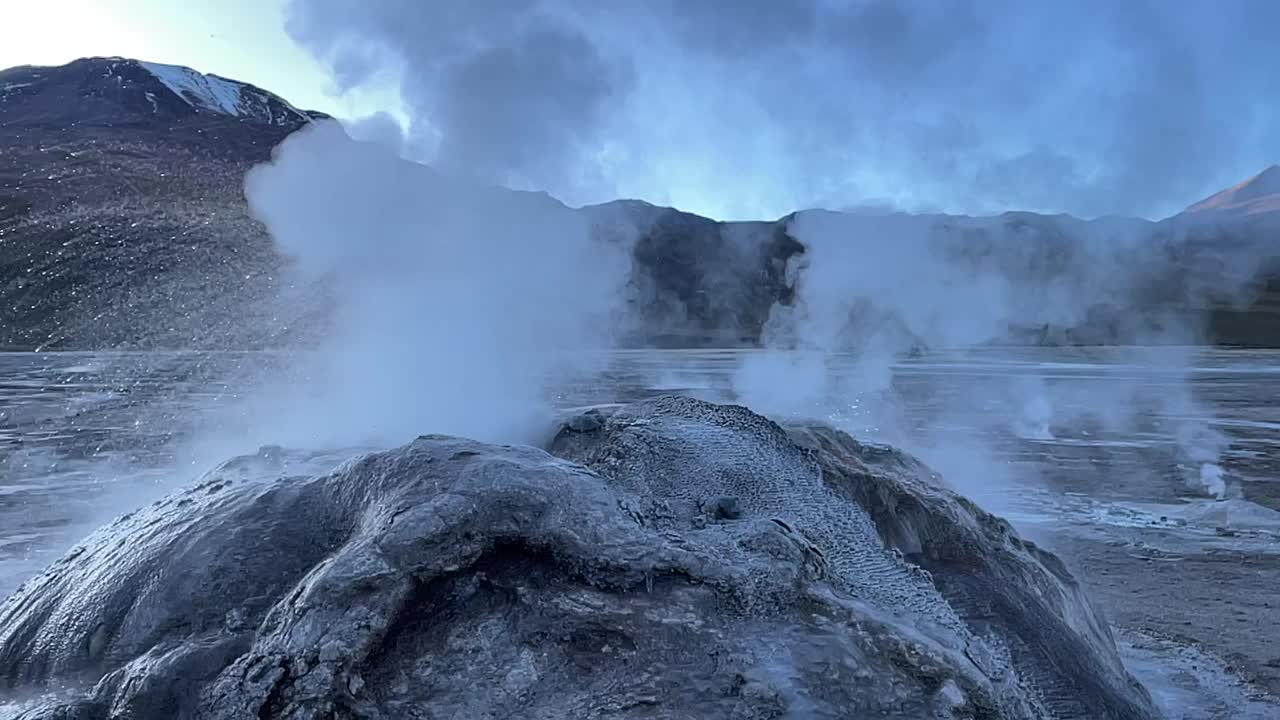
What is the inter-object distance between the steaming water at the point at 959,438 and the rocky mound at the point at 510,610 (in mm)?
1883

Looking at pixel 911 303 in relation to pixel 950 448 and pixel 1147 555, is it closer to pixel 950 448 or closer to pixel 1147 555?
pixel 950 448

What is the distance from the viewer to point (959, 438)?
15508 mm

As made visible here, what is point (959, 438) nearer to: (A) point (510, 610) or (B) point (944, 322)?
(B) point (944, 322)

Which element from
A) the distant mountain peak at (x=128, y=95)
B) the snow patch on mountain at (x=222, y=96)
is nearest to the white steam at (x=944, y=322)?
the distant mountain peak at (x=128, y=95)

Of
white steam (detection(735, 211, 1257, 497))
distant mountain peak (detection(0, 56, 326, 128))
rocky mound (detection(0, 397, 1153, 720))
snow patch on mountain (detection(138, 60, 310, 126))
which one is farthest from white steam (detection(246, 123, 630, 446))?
snow patch on mountain (detection(138, 60, 310, 126))

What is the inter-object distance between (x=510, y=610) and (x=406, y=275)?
6521mm

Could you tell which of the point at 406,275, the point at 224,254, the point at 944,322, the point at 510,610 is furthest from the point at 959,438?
the point at 224,254

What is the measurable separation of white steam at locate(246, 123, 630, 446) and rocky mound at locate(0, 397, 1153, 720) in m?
2.90

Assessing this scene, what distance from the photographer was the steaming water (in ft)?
30.9

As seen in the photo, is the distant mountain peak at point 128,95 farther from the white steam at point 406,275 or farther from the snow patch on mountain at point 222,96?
the white steam at point 406,275

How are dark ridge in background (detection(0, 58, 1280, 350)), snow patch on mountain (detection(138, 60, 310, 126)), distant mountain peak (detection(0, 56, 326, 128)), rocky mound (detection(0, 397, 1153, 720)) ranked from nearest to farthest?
rocky mound (detection(0, 397, 1153, 720))
dark ridge in background (detection(0, 58, 1280, 350))
distant mountain peak (detection(0, 56, 326, 128))
snow patch on mountain (detection(138, 60, 310, 126))

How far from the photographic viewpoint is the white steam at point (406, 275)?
24.5 feet

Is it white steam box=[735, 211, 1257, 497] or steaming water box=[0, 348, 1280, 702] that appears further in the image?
white steam box=[735, 211, 1257, 497]

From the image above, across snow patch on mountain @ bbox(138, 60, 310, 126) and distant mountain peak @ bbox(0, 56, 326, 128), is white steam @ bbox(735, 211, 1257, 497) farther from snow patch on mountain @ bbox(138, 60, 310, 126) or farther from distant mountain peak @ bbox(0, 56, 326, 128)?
snow patch on mountain @ bbox(138, 60, 310, 126)
